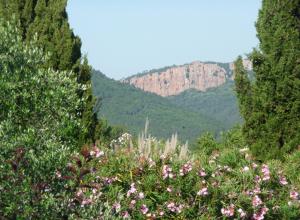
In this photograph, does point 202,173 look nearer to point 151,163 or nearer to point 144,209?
point 151,163

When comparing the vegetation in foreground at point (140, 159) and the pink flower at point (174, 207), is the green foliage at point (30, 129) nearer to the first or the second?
the vegetation in foreground at point (140, 159)

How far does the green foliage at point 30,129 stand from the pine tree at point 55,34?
31.8 feet

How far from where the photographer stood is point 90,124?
17094mm

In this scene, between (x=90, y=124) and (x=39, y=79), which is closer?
(x=39, y=79)

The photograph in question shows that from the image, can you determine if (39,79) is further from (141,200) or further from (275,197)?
(275,197)

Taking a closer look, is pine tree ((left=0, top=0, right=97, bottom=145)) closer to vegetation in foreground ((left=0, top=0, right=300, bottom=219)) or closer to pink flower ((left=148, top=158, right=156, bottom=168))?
vegetation in foreground ((left=0, top=0, right=300, bottom=219))

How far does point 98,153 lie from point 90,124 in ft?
21.9

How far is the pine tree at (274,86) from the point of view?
15148 mm

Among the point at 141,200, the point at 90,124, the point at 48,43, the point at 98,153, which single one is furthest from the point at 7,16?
the point at 141,200

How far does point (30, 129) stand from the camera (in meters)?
6.05

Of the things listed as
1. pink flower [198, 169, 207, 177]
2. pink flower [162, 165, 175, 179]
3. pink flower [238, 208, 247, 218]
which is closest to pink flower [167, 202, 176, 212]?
pink flower [162, 165, 175, 179]

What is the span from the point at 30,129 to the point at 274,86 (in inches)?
410

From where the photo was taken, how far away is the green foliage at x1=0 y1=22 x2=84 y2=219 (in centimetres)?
587

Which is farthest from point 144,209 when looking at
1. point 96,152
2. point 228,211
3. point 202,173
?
point 96,152
